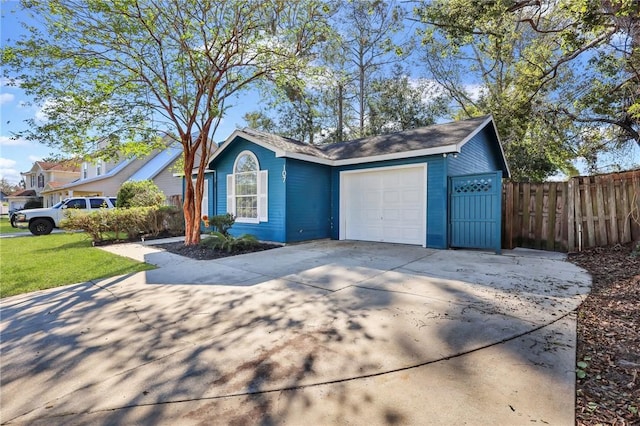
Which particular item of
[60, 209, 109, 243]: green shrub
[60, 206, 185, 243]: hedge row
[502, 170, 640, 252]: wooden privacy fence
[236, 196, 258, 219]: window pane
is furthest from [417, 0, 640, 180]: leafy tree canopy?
[60, 209, 109, 243]: green shrub

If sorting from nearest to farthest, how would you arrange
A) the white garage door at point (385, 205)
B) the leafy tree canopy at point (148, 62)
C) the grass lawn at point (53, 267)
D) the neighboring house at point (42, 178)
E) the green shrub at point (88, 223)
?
the grass lawn at point (53, 267)
the leafy tree canopy at point (148, 62)
the white garage door at point (385, 205)
the green shrub at point (88, 223)
the neighboring house at point (42, 178)

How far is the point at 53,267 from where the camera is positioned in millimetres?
6621

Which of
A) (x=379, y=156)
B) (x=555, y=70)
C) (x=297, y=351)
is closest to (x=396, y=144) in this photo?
(x=379, y=156)

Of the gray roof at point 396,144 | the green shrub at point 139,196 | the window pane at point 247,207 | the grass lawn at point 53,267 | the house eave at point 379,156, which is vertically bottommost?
the grass lawn at point 53,267

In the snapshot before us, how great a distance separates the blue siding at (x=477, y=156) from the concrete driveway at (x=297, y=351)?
14.9 ft

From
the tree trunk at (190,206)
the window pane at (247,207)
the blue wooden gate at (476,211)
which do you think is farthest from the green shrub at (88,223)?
the blue wooden gate at (476,211)

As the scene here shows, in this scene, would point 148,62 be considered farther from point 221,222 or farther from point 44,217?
point 44,217

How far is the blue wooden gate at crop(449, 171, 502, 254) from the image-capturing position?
7648 mm

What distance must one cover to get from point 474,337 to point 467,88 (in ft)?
69.2

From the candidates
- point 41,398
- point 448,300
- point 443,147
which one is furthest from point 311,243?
point 41,398

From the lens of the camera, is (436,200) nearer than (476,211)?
No

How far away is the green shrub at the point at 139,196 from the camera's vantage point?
560 inches

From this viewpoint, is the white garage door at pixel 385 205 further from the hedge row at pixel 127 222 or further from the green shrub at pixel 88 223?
the green shrub at pixel 88 223

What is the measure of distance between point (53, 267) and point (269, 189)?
5.38m
